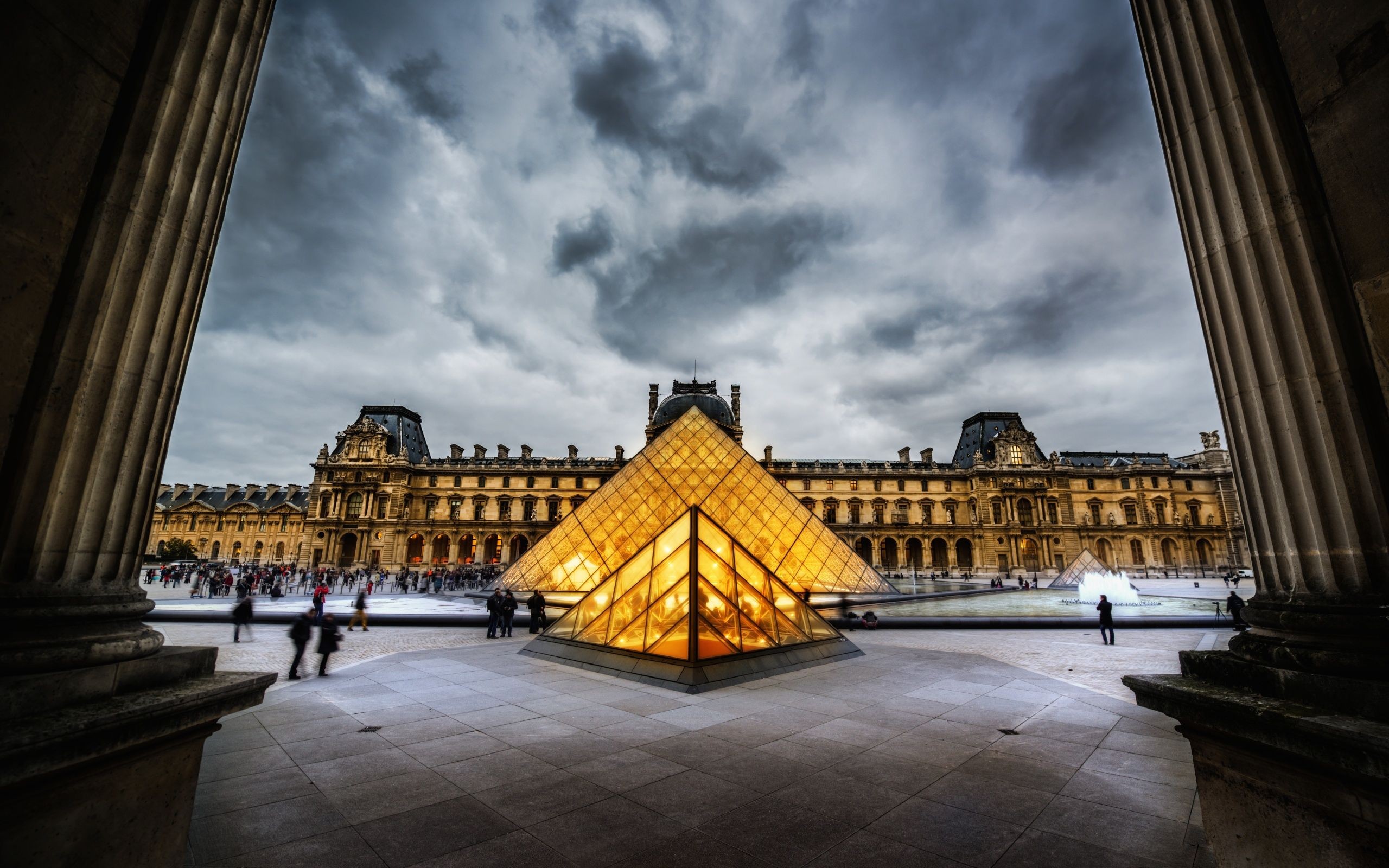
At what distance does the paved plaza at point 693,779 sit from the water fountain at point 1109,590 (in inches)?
799

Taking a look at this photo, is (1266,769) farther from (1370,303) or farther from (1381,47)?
(1381,47)

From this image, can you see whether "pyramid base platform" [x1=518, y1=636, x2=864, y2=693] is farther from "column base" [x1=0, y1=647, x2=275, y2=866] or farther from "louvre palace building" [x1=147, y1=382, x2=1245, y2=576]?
"louvre palace building" [x1=147, y1=382, x2=1245, y2=576]

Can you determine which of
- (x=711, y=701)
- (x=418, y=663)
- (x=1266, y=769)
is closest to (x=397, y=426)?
(x=418, y=663)

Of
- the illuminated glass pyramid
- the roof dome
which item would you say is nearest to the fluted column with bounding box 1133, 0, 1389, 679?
the illuminated glass pyramid

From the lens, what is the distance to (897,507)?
51.1 m

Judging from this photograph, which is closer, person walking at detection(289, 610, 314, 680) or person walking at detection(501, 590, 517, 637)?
person walking at detection(289, 610, 314, 680)

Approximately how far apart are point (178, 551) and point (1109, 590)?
250 ft

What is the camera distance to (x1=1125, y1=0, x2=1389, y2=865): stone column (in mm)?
2014

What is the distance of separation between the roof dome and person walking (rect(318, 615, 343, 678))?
1845 inches

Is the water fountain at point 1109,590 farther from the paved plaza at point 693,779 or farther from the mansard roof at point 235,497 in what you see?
the mansard roof at point 235,497

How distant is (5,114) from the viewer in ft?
6.55

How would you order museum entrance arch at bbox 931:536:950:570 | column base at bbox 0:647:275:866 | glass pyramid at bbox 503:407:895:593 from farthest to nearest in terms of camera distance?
museum entrance arch at bbox 931:536:950:570 < glass pyramid at bbox 503:407:895:593 < column base at bbox 0:647:275:866

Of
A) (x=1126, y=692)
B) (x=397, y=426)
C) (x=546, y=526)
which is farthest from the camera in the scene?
(x=397, y=426)

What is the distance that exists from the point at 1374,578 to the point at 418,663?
9764 mm
